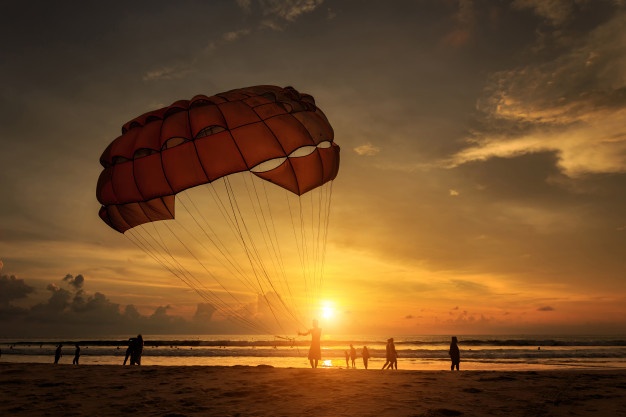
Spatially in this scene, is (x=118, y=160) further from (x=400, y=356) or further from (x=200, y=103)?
(x=400, y=356)

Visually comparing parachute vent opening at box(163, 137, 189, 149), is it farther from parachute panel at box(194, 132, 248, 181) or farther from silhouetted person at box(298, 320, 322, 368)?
silhouetted person at box(298, 320, 322, 368)

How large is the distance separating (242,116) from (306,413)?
930 centimetres

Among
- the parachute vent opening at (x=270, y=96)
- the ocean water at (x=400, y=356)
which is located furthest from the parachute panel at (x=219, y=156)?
the ocean water at (x=400, y=356)

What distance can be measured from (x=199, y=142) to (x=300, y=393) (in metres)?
8.40

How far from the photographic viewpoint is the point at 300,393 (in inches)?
396

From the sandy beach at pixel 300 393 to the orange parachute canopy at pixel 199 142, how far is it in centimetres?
593

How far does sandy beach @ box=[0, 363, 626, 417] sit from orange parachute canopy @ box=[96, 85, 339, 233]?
19.5ft

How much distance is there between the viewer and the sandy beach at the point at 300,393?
848cm

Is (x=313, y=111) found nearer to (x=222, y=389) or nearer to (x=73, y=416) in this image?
(x=222, y=389)

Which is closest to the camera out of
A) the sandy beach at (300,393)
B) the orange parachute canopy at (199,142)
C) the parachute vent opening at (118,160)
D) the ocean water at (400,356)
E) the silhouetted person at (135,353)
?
the sandy beach at (300,393)

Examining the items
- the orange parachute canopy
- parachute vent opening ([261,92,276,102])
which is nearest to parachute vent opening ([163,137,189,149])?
the orange parachute canopy

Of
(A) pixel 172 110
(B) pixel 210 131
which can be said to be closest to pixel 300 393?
(B) pixel 210 131

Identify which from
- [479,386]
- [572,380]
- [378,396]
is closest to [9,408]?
[378,396]

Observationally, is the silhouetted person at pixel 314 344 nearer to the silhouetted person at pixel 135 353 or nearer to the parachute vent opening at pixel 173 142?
the parachute vent opening at pixel 173 142
